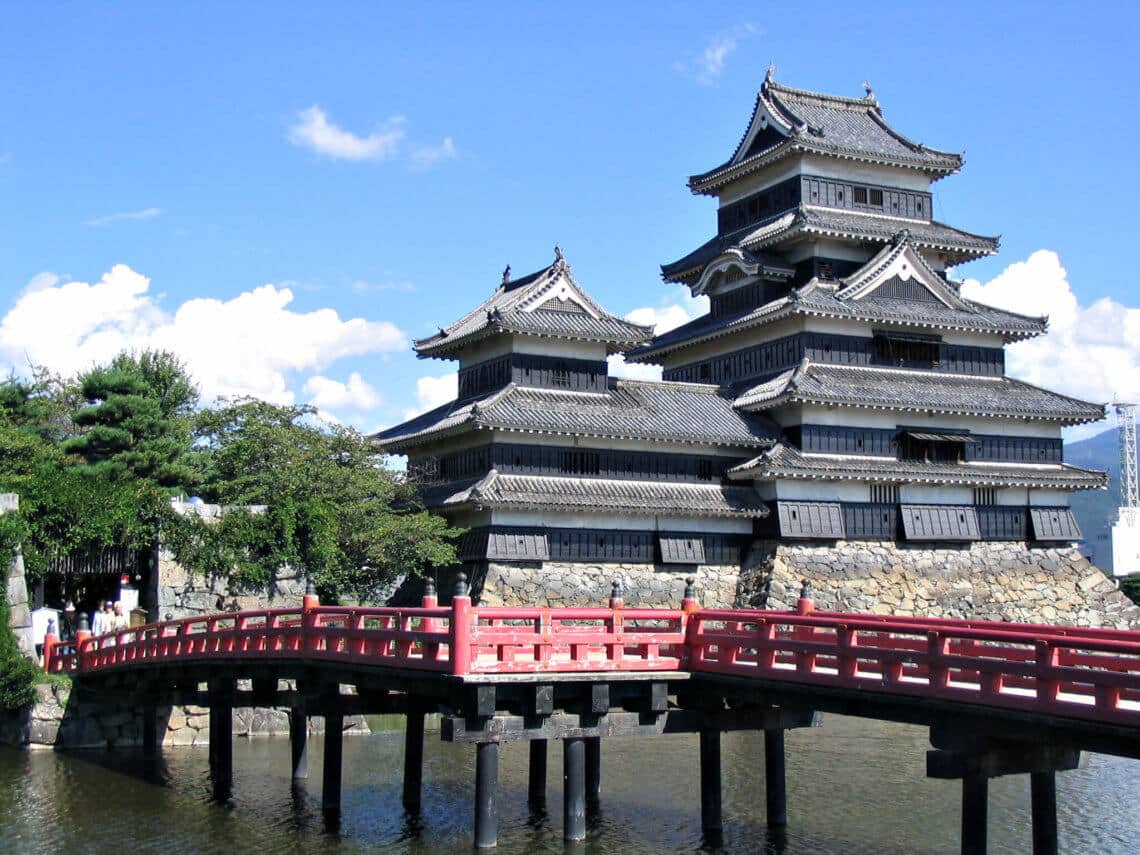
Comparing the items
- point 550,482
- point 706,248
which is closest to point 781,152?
point 706,248

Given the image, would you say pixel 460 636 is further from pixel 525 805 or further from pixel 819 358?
pixel 819 358

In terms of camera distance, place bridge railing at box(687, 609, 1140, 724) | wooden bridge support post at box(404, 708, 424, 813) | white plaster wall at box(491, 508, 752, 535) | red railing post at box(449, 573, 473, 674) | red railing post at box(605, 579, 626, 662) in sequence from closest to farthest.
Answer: bridge railing at box(687, 609, 1140, 724), red railing post at box(449, 573, 473, 674), red railing post at box(605, 579, 626, 662), wooden bridge support post at box(404, 708, 424, 813), white plaster wall at box(491, 508, 752, 535)

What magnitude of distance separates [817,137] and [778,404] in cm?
1172

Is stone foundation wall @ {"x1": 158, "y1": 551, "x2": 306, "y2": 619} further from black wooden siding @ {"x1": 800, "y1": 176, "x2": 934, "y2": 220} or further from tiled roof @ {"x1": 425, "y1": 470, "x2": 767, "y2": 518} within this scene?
black wooden siding @ {"x1": 800, "y1": 176, "x2": 934, "y2": 220}

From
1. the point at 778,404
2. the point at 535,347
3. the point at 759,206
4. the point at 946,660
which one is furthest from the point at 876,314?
the point at 946,660

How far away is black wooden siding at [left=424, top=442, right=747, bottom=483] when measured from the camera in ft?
138

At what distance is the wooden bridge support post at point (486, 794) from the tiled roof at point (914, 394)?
996 inches

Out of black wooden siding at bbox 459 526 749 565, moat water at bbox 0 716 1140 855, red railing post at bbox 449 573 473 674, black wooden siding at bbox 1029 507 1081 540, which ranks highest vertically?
black wooden siding at bbox 1029 507 1081 540

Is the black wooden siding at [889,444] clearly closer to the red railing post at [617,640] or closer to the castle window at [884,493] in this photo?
the castle window at [884,493]

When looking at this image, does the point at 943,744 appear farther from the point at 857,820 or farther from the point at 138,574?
the point at 138,574

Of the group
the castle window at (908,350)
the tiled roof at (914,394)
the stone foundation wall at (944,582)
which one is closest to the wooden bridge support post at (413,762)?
the stone foundation wall at (944,582)

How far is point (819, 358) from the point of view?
47.1 metres

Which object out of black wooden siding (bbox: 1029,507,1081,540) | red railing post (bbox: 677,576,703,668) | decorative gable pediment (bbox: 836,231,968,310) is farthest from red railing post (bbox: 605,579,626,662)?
black wooden siding (bbox: 1029,507,1081,540)

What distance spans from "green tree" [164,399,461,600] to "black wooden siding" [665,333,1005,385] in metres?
14.0
